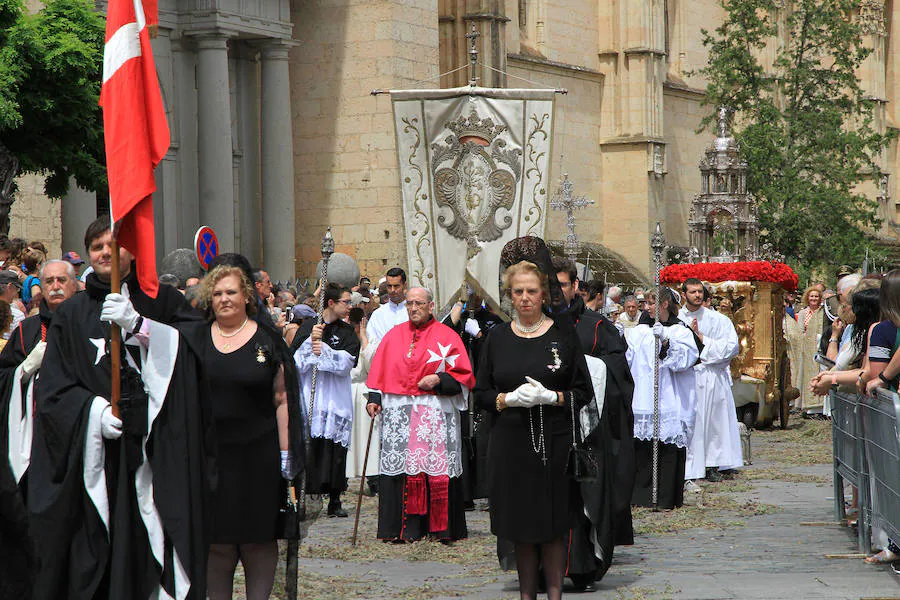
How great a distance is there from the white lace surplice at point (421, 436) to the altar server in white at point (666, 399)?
7.65ft

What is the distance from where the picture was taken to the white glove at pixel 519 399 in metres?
7.46

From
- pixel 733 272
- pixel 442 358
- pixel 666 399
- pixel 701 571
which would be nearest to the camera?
pixel 701 571

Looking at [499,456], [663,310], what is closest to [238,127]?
[663,310]

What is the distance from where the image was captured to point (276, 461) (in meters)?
6.89

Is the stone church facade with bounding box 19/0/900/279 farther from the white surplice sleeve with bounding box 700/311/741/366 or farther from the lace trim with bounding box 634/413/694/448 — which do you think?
the lace trim with bounding box 634/413/694/448

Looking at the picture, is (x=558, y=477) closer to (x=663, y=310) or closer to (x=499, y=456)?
(x=499, y=456)

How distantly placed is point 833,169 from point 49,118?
2030 centimetres

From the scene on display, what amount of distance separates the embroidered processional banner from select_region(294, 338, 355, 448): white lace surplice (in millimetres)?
955

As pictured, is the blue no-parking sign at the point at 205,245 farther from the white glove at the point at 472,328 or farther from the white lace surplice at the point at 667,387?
the white lace surplice at the point at 667,387

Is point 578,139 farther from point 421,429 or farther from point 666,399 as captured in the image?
point 421,429

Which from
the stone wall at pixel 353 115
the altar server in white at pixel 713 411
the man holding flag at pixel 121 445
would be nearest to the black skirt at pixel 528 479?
the man holding flag at pixel 121 445

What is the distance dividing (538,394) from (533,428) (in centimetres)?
22

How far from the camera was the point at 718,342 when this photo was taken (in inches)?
577

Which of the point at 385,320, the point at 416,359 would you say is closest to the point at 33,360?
the point at 416,359
